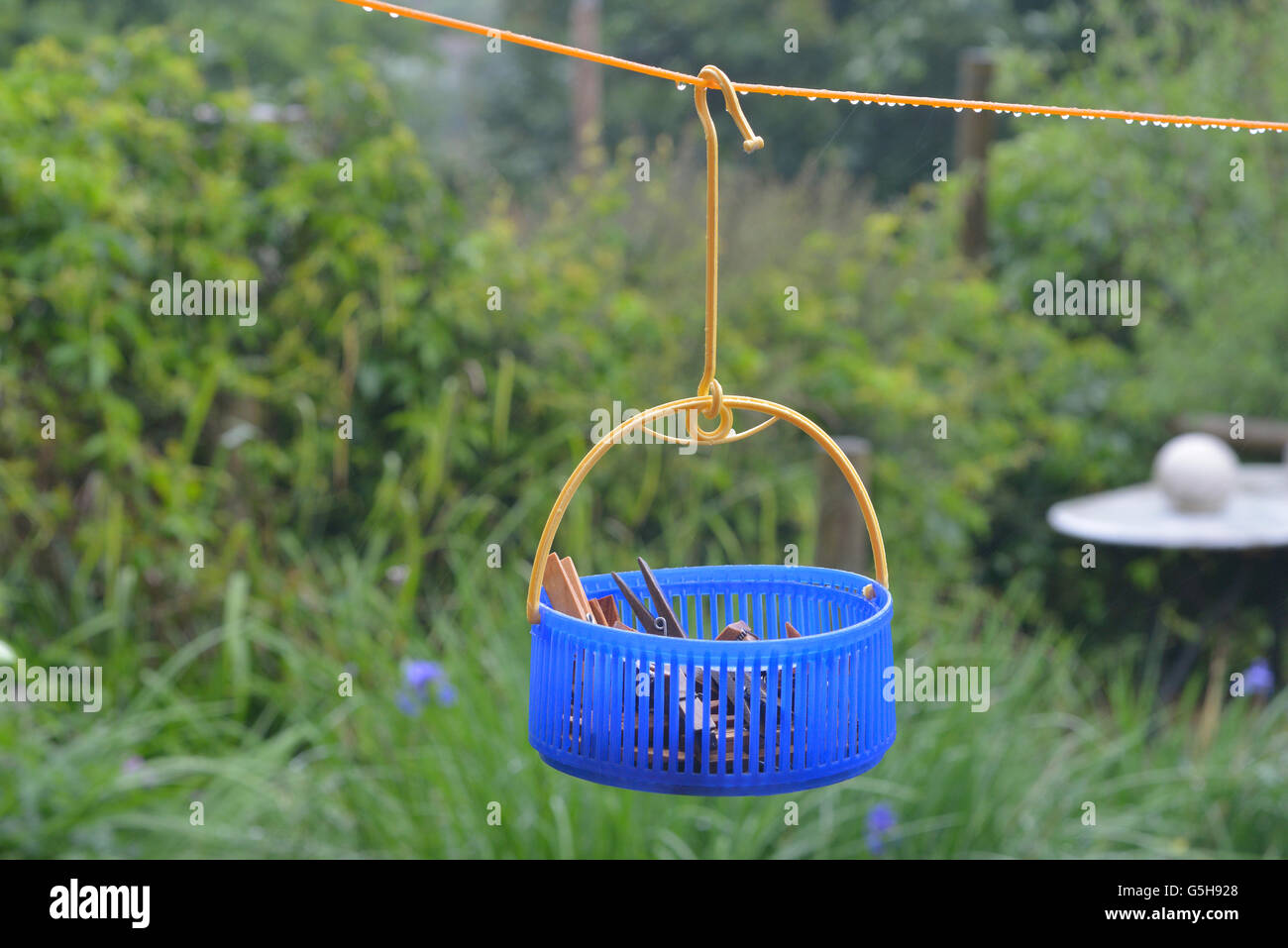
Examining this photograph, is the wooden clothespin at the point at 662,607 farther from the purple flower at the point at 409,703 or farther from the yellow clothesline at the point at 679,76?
the purple flower at the point at 409,703

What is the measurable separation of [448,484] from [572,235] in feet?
4.14

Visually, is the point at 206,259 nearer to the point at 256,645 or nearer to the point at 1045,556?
the point at 256,645

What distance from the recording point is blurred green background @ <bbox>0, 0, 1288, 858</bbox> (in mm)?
3047

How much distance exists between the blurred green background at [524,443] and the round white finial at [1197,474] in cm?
64

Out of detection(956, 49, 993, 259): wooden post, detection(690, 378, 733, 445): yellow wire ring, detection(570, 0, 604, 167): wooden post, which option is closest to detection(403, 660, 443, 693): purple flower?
detection(690, 378, 733, 445): yellow wire ring

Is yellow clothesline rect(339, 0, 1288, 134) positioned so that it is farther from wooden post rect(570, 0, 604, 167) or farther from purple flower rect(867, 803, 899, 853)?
wooden post rect(570, 0, 604, 167)

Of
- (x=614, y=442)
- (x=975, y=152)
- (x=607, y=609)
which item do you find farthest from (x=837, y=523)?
(x=975, y=152)

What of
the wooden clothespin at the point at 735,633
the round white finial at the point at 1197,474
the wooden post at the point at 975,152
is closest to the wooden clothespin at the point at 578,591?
the wooden clothespin at the point at 735,633

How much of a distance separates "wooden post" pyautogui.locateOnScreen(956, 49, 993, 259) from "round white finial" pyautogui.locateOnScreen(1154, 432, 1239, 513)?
171cm

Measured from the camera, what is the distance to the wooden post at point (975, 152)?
5.85m

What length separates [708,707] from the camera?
4.36 feet

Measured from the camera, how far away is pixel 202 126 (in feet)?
14.1

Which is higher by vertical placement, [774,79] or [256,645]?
[774,79]
